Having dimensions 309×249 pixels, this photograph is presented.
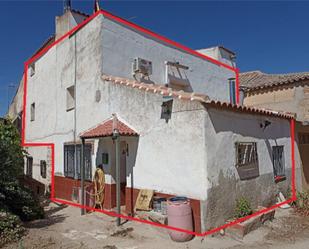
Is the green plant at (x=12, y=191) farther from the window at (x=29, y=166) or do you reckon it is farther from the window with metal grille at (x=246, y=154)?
the window at (x=29, y=166)

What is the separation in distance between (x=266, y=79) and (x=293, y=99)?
10.4 ft

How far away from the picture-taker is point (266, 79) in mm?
15797

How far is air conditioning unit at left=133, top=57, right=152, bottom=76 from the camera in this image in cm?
1129

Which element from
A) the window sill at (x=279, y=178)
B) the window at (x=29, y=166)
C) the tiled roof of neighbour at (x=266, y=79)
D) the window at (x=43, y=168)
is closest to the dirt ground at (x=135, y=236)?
the window sill at (x=279, y=178)

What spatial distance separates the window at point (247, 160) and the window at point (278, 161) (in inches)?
61.2

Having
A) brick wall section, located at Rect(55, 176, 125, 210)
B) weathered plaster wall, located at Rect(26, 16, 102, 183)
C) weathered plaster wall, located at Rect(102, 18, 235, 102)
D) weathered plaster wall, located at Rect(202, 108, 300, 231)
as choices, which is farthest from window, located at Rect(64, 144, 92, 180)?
weathered plaster wall, located at Rect(202, 108, 300, 231)

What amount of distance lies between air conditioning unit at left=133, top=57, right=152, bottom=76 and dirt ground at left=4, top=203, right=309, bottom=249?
564cm

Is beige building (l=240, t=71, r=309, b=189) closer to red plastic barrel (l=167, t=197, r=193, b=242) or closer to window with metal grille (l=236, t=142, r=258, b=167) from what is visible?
window with metal grille (l=236, t=142, r=258, b=167)

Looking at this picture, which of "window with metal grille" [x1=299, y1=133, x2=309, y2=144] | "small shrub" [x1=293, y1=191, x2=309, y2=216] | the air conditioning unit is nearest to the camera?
"small shrub" [x1=293, y1=191, x2=309, y2=216]

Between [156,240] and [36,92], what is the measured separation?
12.2 m

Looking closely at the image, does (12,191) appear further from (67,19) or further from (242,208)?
(67,19)

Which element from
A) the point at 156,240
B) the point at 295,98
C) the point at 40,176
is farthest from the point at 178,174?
the point at 40,176

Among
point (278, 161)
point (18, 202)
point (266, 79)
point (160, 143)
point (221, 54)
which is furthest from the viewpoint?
point (221, 54)

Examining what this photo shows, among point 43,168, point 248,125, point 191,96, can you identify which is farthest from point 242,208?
point 43,168
